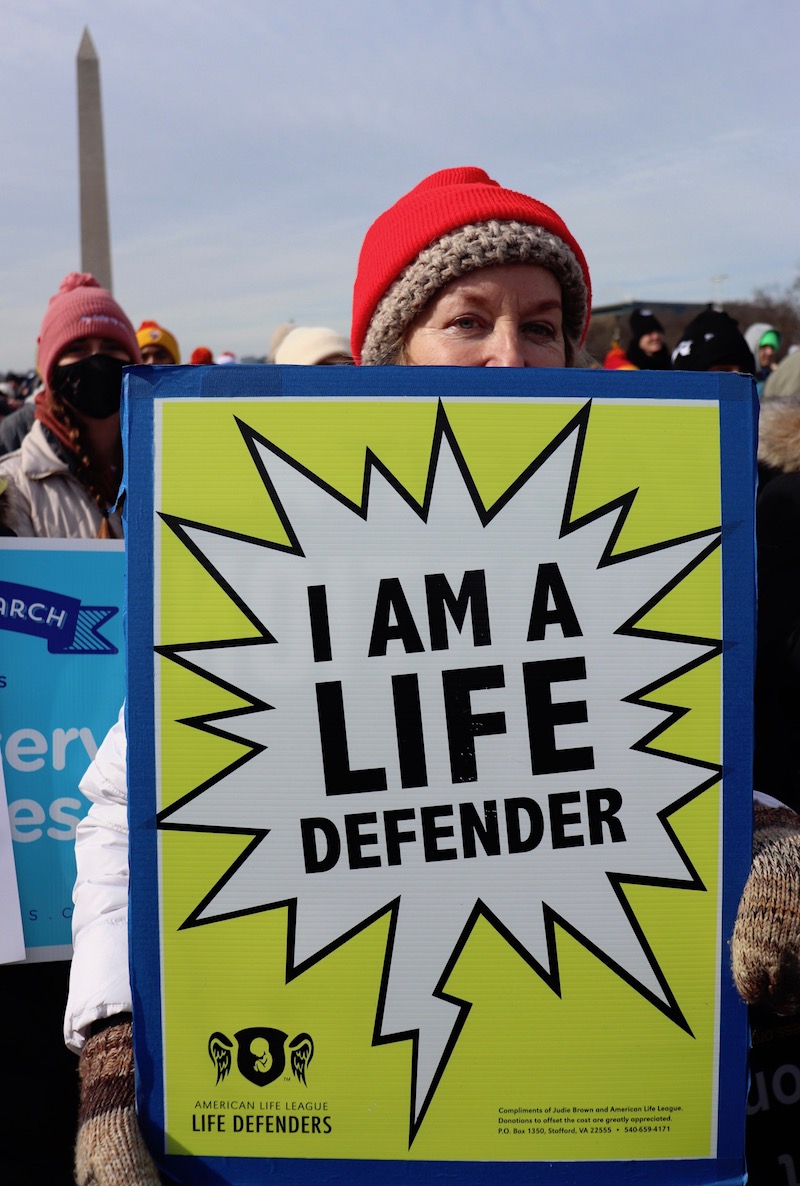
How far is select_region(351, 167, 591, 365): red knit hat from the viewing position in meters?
1.44

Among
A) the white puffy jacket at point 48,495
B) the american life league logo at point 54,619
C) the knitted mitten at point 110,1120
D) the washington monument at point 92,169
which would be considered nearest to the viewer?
the knitted mitten at point 110,1120

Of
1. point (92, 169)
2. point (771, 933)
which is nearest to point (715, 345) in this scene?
point (771, 933)

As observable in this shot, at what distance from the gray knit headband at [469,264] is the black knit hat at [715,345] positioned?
3.08 m

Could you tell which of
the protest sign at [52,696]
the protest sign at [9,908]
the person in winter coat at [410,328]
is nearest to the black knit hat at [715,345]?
the person in winter coat at [410,328]

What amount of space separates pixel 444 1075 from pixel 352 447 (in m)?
0.69

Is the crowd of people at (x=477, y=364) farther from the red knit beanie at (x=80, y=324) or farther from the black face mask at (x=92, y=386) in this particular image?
the red knit beanie at (x=80, y=324)

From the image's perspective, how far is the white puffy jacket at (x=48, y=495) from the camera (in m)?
2.71

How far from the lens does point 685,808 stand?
113 cm

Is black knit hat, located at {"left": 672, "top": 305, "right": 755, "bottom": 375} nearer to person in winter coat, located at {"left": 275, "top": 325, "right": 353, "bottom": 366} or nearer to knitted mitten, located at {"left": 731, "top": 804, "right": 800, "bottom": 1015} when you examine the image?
person in winter coat, located at {"left": 275, "top": 325, "right": 353, "bottom": 366}

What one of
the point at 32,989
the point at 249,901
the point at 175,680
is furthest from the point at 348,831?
the point at 32,989

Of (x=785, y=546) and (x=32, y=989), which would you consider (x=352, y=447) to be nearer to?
(x=785, y=546)

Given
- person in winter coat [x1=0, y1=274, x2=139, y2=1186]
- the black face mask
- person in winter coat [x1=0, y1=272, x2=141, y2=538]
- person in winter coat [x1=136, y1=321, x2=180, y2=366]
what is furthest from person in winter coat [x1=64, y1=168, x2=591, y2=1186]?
person in winter coat [x1=136, y1=321, x2=180, y2=366]

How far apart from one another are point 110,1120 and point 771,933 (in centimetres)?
73

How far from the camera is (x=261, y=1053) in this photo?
1.10 metres
